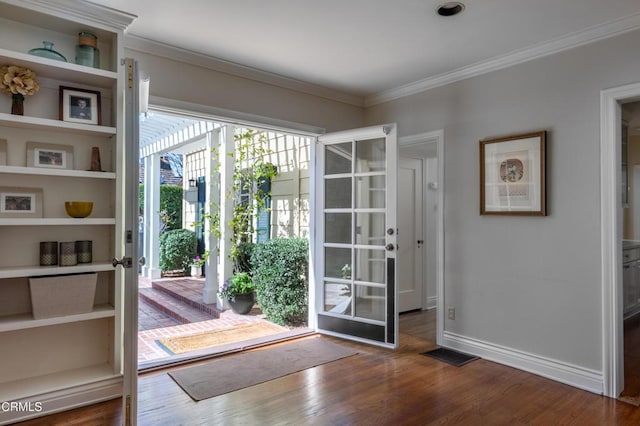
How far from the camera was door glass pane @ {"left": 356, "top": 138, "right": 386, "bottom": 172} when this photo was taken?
3.76m

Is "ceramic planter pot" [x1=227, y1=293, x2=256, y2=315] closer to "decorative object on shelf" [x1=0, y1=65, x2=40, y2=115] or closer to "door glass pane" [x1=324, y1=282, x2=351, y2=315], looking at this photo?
"door glass pane" [x1=324, y1=282, x2=351, y2=315]

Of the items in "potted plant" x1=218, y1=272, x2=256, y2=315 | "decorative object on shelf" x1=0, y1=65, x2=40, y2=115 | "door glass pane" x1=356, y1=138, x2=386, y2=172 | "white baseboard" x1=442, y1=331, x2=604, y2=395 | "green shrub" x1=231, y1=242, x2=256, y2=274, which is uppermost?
"decorative object on shelf" x1=0, y1=65, x2=40, y2=115

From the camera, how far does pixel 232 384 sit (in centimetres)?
287

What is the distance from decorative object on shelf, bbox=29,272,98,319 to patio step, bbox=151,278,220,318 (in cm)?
266

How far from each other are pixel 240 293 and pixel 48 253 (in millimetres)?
2767

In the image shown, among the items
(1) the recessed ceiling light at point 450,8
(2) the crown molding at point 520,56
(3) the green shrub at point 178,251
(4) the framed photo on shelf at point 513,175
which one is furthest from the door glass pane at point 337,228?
(3) the green shrub at point 178,251

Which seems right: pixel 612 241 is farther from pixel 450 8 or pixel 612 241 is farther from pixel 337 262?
pixel 337 262

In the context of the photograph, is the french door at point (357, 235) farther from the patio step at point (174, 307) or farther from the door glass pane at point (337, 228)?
the patio step at point (174, 307)

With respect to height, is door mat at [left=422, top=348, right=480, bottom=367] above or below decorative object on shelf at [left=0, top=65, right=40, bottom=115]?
below

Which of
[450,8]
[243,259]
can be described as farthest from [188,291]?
[450,8]

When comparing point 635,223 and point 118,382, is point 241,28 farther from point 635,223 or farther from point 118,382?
point 635,223

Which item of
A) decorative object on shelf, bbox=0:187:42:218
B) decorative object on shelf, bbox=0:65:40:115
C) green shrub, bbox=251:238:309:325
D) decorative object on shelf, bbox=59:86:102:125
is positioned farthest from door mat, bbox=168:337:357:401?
decorative object on shelf, bbox=0:65:40:115

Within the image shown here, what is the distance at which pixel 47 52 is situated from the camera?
2.43m

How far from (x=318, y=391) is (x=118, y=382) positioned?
1.36 metres
